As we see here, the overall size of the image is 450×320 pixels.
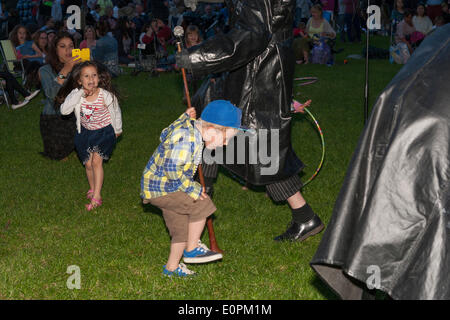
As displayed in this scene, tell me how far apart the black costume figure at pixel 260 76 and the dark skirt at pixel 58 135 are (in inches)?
174

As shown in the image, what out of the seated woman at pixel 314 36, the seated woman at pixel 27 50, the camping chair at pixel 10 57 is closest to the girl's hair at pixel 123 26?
the seated woman at pixel 314 36

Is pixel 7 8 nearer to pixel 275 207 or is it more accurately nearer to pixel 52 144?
pixel 52 144

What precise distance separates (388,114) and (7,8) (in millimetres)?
32318

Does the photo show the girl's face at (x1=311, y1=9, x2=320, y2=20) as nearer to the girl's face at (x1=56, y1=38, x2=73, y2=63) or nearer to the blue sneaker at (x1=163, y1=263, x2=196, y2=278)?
the girl's face at (x1=56, y1=38, x2=73, y2=63)

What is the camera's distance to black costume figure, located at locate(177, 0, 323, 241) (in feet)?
17.0

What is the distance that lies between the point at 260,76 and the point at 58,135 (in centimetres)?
507

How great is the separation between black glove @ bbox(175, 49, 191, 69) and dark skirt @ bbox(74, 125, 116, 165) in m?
2.65

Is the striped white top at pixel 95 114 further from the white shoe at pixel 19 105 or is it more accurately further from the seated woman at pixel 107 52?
the seated woman at pixel 107 52

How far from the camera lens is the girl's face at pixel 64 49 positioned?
9.09 m

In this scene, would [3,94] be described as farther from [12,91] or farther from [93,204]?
[93,204]

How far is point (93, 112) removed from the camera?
289 inches

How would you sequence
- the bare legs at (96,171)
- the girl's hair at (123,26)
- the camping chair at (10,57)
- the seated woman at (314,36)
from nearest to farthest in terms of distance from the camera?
1. the bare legs at (96,171)
2. the camping chair at (10,57)
3. the seated woman at (314,36)
4. the girl's hair at (123,26)

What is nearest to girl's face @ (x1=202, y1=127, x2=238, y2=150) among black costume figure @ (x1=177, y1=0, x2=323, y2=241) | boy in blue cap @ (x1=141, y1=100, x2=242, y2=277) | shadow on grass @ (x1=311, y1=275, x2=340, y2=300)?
boy in blue cap @ (x1=141, y1=100, x2=242, y2=277)
